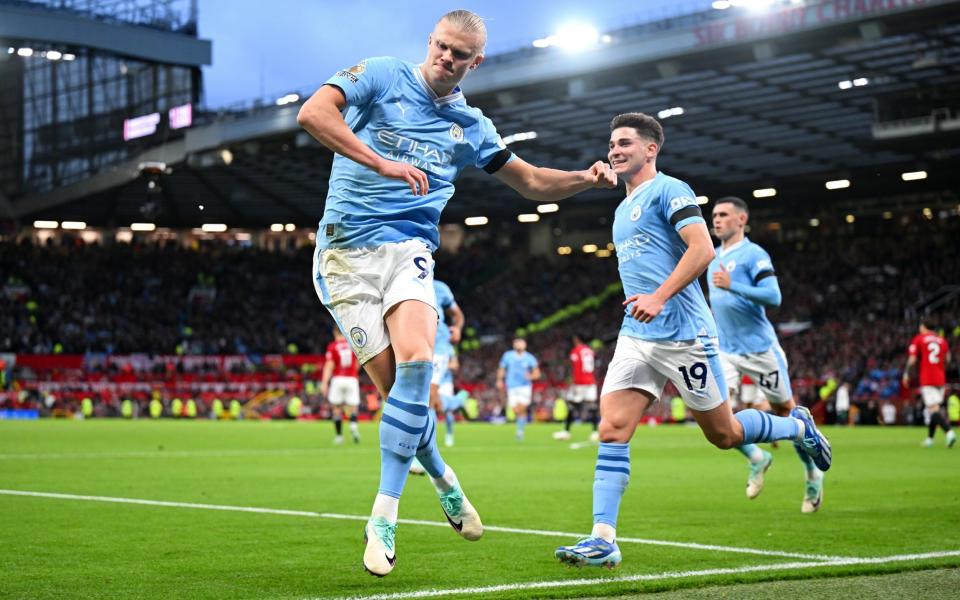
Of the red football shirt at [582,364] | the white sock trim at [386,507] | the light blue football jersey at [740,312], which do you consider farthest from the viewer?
the red football shirt at [582,364]

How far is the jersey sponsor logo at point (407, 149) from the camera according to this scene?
18.6ft

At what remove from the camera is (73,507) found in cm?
922

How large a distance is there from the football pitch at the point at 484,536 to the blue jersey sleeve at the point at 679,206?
1788 mm

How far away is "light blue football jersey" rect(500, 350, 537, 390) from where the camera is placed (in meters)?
26.9

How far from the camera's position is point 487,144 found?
6285mm

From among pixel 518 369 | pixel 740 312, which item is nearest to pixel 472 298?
pixel 518 369

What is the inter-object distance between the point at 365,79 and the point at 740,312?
659cm

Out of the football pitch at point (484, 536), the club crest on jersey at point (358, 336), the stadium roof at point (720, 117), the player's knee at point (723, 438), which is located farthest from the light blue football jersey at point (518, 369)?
the club crest on jersey at point (358, 336)

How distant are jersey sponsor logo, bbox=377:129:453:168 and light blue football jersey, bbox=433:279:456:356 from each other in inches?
424

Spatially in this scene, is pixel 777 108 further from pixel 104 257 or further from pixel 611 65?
pixel 104 257

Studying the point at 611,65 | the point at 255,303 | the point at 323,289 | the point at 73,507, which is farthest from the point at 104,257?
the point at 323,289

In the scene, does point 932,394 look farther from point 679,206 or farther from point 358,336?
point 358,336

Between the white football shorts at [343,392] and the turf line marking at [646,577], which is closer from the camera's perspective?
the turf line marking at [646,577]

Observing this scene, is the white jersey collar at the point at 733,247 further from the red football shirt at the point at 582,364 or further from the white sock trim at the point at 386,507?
the red football shirt at the point at 582,364
